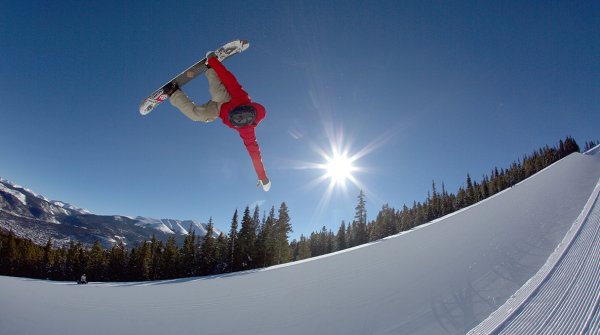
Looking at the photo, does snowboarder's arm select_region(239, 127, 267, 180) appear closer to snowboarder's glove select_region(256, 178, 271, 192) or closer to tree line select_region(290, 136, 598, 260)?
snowboarder's glove select_region(256, 178, 271, 192)

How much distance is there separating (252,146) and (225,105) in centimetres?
104

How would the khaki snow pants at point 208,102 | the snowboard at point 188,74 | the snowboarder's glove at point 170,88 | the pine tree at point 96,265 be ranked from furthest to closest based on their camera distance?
the pine tree at point 96,265
the snowboard at point 188,74
the snowboarder's glove at point 170,88
the khaki snow pants at point 208,102

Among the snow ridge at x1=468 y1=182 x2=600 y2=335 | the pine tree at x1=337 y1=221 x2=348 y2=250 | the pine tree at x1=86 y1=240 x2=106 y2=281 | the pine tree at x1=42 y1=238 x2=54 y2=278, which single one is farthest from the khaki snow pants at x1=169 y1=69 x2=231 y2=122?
the pine tree at x1=42 y1=238 x2=54 y2=278

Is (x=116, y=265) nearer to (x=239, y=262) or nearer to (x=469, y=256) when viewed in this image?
(x=239, y=262)

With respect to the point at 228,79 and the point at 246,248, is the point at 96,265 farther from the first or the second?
the point at 228,79

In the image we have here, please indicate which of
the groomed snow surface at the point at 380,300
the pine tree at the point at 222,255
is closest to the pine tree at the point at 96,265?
the pine tree at the point at 222,255

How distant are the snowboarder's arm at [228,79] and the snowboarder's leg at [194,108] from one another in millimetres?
509

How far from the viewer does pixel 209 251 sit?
36969mm

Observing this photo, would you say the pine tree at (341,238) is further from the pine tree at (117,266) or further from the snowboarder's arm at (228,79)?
the snowboarder's arm at (228,79)

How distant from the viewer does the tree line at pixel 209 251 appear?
1369 inches

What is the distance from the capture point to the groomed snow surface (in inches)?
175

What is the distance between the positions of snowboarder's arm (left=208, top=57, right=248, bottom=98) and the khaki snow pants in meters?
0.14

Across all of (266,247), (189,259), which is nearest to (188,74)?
(266,247)

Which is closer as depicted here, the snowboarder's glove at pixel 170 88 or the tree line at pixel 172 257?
the snowboarder's glove at pixel 170 88
